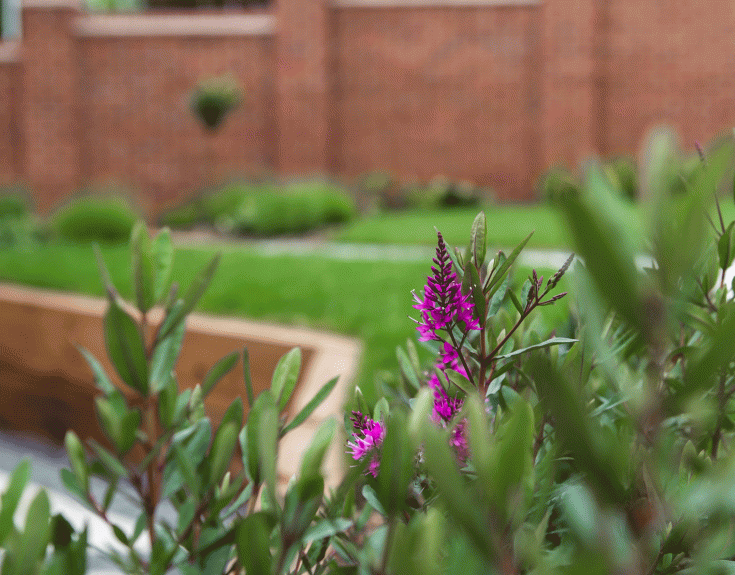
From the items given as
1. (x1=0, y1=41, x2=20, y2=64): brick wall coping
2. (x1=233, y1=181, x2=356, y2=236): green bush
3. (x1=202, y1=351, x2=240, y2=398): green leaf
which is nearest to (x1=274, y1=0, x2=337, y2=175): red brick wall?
(x1=233, y1=181, x2=356, y2=236): green bush

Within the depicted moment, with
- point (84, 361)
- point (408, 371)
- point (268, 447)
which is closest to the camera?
point (268, 447)

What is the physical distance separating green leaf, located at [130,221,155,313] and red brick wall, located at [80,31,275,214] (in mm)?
12065

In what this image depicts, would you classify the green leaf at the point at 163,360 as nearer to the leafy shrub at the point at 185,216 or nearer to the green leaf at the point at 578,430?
the green leaf at the point at 578,430

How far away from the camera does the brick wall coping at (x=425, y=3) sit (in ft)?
39.7

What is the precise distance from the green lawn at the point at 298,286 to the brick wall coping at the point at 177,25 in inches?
291

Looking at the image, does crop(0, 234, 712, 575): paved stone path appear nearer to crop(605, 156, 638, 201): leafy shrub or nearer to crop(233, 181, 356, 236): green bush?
crop(233, 181, 356, 236): green bush

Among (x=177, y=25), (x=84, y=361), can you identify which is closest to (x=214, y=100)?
(x=177, y=25)

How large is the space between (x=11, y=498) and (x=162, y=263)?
0.30 m

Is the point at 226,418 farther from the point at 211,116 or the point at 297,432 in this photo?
the point at 211,116

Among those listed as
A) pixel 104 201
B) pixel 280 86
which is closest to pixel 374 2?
pixel 280 86

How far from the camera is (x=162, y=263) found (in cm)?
79

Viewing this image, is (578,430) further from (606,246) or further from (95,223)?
(95,223)

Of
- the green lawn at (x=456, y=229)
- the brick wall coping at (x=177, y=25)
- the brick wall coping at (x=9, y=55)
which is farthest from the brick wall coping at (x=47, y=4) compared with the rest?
the green lawn at (x=456, y=229)

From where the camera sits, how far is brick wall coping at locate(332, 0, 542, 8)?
12094mm
